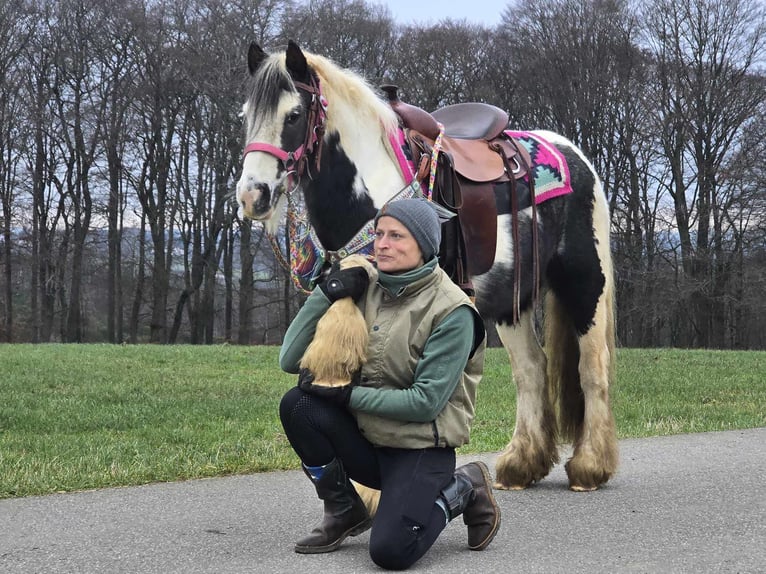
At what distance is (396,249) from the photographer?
11.4ft

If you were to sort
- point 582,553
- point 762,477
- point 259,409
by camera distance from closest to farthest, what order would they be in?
1. point 582,553
2. point 762,477
3. point 259,409

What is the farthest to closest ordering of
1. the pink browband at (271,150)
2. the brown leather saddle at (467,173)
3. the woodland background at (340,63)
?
the woodland background at (340,63) < the brown leather saddle at (467,173) < the pink browband at (271,150)

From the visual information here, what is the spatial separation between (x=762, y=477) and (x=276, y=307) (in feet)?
96.3

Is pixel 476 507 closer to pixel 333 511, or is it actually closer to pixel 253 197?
pixel 333 511

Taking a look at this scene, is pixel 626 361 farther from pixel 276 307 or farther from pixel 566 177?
pixel 276 307

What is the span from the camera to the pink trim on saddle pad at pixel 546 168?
5.37 metres

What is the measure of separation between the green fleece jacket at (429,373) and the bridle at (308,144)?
88cm

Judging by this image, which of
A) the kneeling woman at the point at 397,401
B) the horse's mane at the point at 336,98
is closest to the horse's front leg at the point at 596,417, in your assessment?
the kneeling woman at the point at 397,401

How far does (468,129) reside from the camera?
5461 mm

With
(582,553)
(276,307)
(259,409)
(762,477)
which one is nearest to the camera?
(582,553)

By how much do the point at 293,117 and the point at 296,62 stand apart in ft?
0.96

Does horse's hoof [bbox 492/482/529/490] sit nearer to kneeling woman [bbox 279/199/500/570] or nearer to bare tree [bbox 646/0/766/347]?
kneeling woman [bbox 279/199/500/570]

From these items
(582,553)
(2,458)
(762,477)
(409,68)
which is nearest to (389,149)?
(582,553)

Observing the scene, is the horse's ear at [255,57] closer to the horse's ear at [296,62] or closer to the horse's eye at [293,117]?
the horse's ear at [296,62]
